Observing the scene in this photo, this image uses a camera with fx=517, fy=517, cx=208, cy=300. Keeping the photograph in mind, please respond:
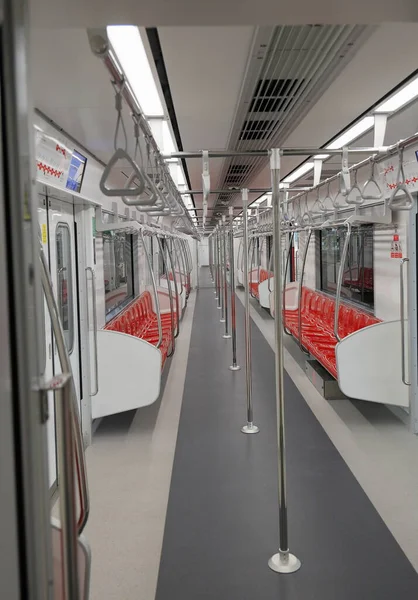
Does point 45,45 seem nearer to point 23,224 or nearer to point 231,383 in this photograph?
point 23,224

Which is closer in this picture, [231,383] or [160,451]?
[160,451]

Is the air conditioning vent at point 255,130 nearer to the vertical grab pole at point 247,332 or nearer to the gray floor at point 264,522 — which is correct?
the vertical grab pole at point 247,332

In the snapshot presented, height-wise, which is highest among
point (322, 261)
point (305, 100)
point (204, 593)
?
point (305, 100)

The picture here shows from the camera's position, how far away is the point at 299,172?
24.0ft

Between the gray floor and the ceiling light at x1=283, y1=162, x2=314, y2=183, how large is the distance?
124 inches

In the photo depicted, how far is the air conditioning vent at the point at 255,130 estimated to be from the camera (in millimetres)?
4020

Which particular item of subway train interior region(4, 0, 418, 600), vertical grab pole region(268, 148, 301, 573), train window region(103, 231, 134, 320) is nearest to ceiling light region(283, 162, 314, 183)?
subway train interior region(4, 0, 418, 600)

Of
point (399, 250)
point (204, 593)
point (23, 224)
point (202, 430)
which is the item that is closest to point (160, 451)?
point (202, 430)

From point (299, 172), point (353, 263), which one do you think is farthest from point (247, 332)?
point (299, 172)

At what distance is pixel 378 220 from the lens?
445 cm

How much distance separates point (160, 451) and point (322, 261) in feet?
20.0

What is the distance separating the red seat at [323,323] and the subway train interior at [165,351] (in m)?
0.13

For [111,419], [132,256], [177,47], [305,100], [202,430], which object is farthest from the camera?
[132,256]

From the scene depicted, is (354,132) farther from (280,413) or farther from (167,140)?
(280,413)
